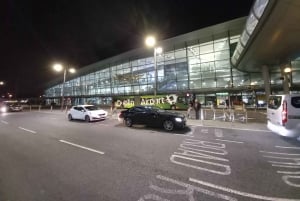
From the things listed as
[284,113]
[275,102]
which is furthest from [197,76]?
[284,113]

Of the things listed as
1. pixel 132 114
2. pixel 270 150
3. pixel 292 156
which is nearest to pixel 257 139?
pixel 270 150

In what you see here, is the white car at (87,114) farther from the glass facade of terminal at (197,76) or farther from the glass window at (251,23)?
the glass facade of terminal at (197,76)

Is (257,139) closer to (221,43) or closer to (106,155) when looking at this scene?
(106,155)

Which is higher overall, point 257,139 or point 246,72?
point 246,72

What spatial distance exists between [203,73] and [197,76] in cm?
122

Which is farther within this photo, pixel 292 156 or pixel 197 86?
pixel 197 86

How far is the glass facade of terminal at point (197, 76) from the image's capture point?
33469mm

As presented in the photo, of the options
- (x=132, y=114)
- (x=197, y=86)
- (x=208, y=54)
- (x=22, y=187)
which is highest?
(x=208, y=54)

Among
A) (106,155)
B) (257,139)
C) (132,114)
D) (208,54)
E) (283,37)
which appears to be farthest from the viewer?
(208,54)

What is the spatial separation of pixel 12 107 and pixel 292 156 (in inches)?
1722

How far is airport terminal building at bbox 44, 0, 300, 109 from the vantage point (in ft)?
102

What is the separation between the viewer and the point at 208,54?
36562 mm

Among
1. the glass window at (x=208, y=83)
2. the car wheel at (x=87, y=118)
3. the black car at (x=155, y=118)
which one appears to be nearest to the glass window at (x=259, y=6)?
the black car at (x=155, y=118)

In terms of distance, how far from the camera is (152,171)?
549cm
